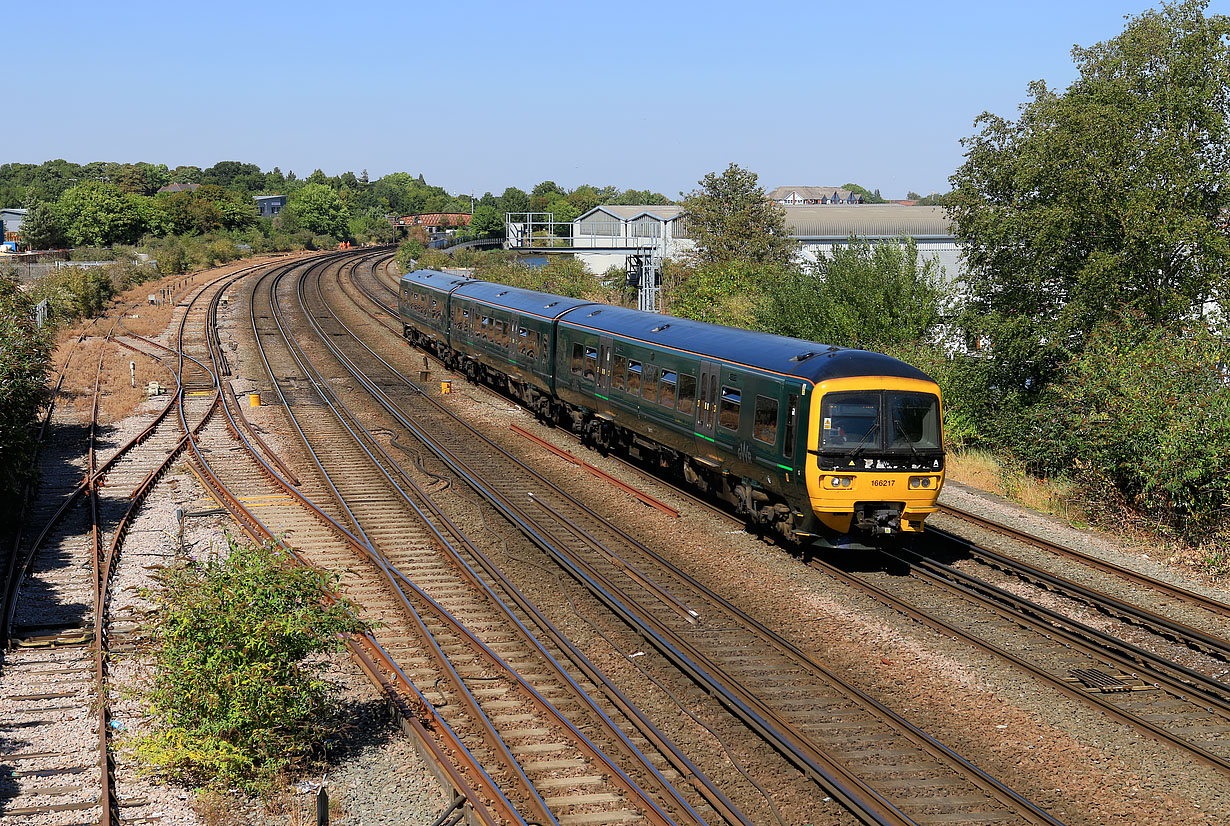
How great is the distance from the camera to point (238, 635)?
938cm

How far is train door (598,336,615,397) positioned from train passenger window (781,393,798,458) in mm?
7094

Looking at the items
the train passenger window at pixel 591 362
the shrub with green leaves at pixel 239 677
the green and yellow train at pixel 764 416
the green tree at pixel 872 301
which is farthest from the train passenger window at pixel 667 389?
the shrub with green leaves at pixel 239 677

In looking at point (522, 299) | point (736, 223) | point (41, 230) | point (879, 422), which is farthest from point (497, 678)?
point (41, 230)

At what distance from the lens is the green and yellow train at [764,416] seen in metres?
14.2

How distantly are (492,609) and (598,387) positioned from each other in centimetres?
915

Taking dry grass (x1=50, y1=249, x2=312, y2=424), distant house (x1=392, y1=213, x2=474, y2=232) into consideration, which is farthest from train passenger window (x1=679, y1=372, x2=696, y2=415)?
distant house (x1=392, y1=213, x2=474, y2=232)

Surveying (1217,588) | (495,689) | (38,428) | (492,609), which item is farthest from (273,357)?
(1217,588)

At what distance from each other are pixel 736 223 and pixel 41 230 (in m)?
74.4

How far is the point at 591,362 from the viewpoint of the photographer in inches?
872

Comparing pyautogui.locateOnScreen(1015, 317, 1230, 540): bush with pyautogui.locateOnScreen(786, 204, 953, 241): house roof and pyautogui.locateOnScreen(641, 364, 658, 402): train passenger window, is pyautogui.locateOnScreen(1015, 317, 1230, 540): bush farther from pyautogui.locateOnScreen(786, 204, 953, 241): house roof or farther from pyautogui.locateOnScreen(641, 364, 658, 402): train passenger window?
pyautogui.locateOnScreen(786, 204, 953, 241): house roof

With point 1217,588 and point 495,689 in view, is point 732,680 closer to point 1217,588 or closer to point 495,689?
point 495,689

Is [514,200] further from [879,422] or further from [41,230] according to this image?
[879,422]

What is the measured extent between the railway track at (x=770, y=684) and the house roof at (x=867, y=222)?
37918mm

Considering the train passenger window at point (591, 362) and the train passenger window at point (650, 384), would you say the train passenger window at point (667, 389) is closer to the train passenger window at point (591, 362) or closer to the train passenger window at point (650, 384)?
the train passenger window at point (650, 384)
